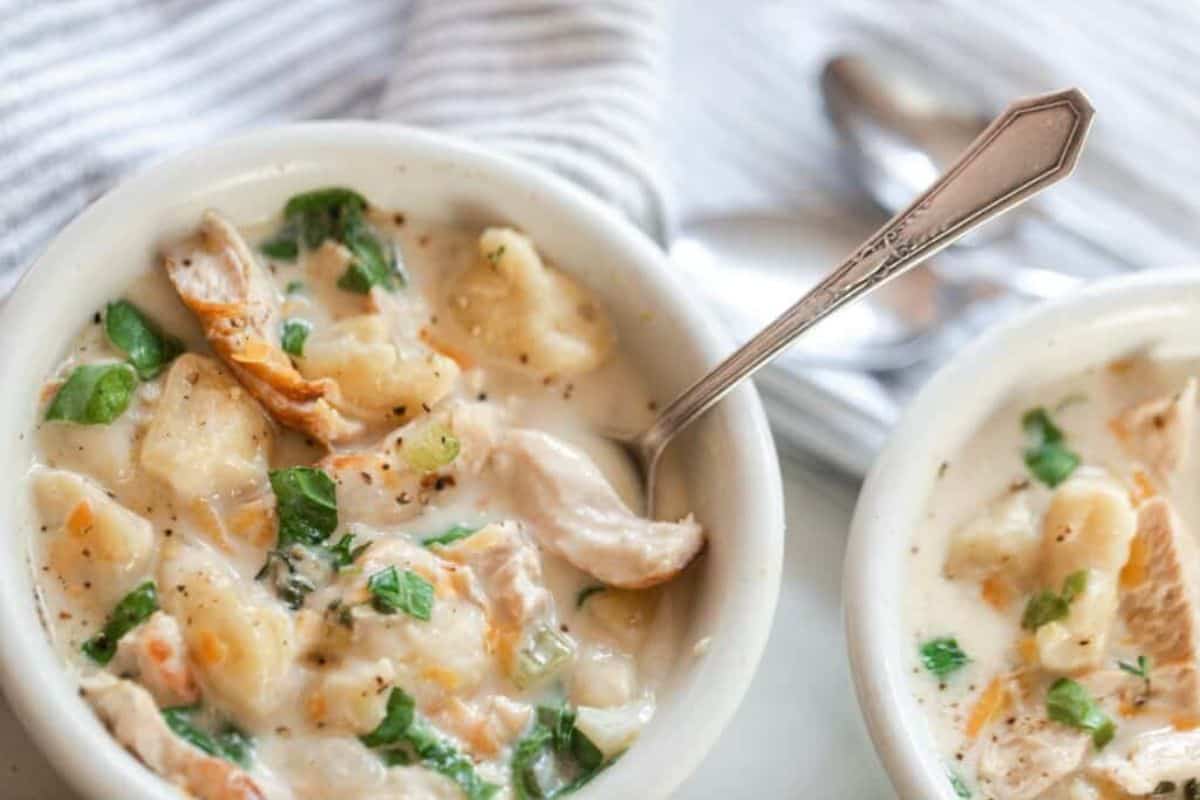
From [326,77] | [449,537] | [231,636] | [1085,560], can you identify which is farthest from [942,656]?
[326,77]

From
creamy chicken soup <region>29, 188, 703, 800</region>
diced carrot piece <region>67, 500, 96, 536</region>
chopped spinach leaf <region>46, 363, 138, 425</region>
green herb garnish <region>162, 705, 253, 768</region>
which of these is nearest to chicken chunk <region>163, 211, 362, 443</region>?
creamy chicken soup <region>29, 188, 703, 800</region>

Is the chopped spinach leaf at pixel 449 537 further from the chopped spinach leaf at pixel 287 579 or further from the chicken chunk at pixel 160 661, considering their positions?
the chicken chunk at pixel 160 661

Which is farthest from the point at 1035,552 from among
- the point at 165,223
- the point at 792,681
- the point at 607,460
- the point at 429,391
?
the point at 165,223

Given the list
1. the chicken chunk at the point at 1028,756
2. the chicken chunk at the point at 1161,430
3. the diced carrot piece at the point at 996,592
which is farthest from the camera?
the chicken chunk at the point at 1161,430

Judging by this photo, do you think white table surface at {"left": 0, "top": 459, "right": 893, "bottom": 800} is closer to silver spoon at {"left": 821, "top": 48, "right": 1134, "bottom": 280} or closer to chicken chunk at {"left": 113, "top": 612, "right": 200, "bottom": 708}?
chicken chunk at {"left": 113, "top": 612, "right": 200, "bottom": 708}

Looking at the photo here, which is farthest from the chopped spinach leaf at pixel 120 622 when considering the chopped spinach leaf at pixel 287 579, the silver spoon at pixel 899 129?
the silver spoon at pixel 899 129

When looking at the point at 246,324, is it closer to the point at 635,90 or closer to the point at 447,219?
the point at 447,219
